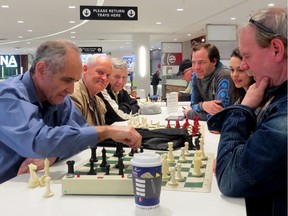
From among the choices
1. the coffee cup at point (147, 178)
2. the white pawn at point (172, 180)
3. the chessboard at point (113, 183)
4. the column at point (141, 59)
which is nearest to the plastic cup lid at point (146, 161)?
the coffee cup at point (147, 178)

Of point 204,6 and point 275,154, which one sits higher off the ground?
point 204,6

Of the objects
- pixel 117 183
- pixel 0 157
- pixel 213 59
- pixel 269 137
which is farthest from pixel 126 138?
pixel 213 59

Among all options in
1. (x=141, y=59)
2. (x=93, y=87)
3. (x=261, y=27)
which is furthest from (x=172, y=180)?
(x=141, y=59)

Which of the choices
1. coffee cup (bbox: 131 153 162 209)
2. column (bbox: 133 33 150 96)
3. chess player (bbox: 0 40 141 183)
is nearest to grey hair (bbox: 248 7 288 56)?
coffee cup (bbox: 131 153 162 209)

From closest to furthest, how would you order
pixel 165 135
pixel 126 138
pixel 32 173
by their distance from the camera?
pixel 32 173
pixel 126 138
pixel 165 135

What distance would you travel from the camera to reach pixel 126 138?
5.52ft

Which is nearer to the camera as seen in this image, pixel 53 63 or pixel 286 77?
pixel 286 77

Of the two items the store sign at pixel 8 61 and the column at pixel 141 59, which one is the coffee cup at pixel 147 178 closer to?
the column at pixel 141 59

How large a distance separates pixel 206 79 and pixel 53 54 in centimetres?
211

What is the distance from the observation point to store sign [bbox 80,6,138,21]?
7559 mm

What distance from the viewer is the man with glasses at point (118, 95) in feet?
11.0

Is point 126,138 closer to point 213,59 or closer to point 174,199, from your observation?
point 174,199

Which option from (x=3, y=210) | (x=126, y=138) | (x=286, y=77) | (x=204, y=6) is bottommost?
(x=3, y=210)

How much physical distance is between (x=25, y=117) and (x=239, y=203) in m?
0.96
